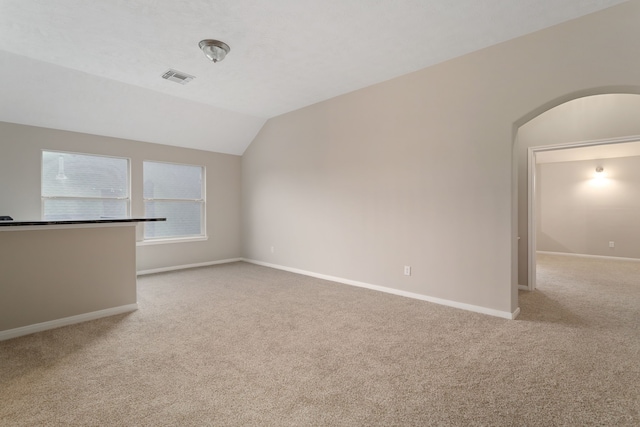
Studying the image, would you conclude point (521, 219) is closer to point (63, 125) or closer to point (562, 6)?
point (562, 6)

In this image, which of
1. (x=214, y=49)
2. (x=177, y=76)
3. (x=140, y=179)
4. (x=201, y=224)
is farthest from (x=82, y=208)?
(x=214, y=49)

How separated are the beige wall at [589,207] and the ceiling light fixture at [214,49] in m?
8.26

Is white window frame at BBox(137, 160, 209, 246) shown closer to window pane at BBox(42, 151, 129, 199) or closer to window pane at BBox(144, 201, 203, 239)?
window pane at BBox(144, 201, 203, 239)

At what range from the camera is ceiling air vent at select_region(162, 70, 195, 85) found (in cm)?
385

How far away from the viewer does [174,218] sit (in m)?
5.89

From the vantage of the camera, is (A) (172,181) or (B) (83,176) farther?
(A) (172,181)

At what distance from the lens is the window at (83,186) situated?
14.9 ft

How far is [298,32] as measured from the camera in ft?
9.75

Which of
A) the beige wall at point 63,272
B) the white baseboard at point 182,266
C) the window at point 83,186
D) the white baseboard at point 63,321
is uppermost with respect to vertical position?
the window at point 83,186

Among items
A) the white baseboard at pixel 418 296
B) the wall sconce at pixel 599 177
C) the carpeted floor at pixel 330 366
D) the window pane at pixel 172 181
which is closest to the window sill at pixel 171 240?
the window pane at pixel 172 181

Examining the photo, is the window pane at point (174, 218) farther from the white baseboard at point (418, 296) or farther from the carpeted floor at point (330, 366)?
the carpeted floor at point (330, 366)

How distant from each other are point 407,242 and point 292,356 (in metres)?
2.18

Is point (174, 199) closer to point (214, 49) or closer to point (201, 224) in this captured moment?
point (201, 224)

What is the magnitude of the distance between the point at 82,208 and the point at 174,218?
143 cm
